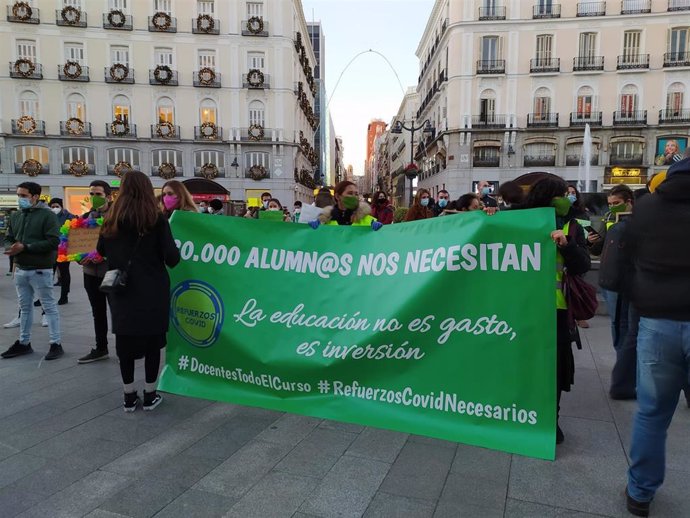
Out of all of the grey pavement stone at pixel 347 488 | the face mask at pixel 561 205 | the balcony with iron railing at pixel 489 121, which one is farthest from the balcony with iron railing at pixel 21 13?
the grey pavement stone at pixel 347 488

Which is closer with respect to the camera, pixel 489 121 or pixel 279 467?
pixel 279 467

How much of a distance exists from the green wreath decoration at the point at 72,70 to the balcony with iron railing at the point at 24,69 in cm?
191

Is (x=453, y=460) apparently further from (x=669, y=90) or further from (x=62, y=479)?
(x=669, y=90)

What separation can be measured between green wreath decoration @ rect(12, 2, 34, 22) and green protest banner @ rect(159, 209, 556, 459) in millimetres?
41908

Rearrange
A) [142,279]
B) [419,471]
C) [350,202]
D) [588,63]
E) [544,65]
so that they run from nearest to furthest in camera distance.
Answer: [419,471] < [142,279] < [350,202] < [588,63] < [544,65]

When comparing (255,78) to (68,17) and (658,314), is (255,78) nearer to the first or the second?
(68,17)

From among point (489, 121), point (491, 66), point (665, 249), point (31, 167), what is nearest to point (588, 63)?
point (491, 66)

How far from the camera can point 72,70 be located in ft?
119

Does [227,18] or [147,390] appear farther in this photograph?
[227,18]

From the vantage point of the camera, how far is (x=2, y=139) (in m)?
35.8

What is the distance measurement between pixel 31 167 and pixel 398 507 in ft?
136

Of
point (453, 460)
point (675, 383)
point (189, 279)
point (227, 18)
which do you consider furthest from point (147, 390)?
point (227, 18)

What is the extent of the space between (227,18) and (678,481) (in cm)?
4147

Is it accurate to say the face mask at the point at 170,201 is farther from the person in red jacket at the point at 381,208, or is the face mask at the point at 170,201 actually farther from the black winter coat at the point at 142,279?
the person in red jacket at the point at 381,208
